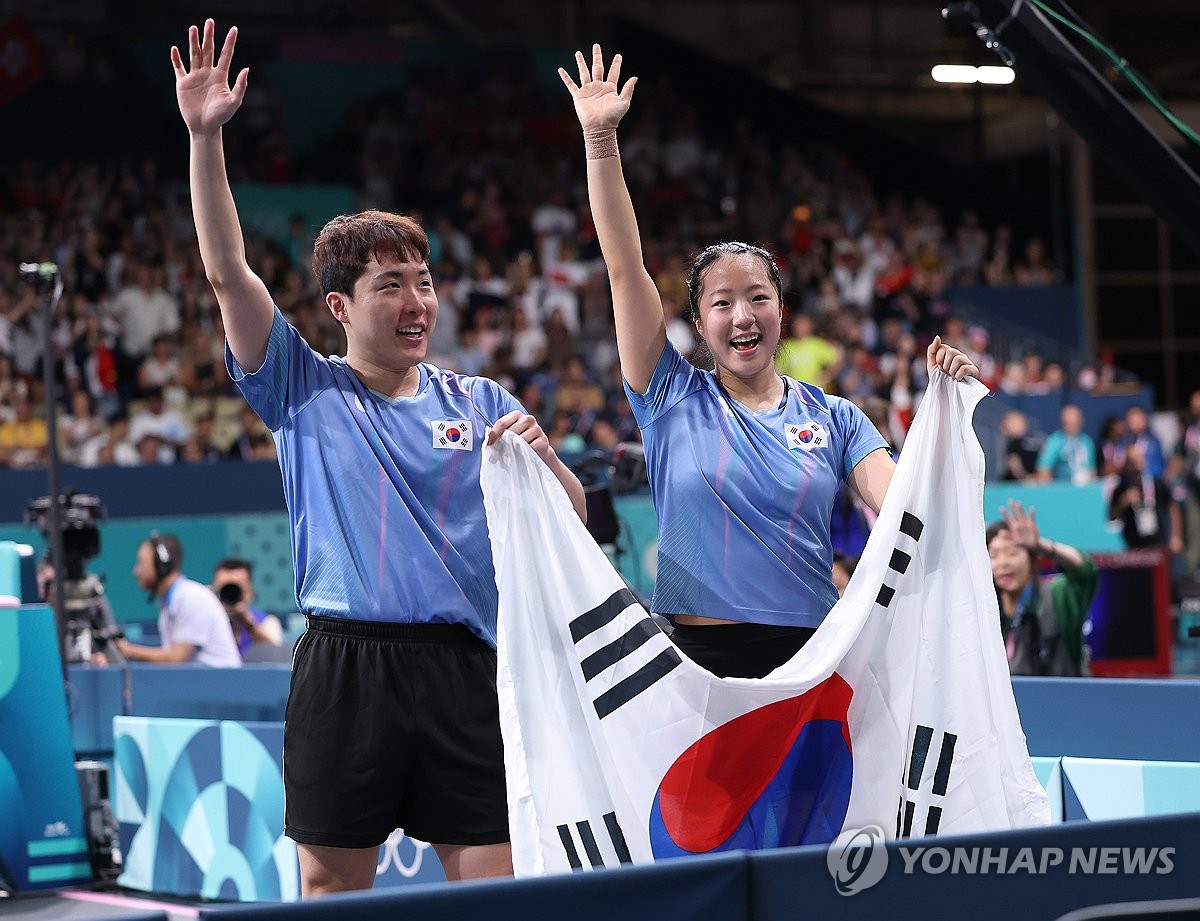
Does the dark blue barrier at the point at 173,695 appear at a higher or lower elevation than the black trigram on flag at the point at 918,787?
lower

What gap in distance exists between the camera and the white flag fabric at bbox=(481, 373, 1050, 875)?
3.18m

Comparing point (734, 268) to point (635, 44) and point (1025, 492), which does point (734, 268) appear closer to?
point (1025, 492)

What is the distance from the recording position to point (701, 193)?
20.3 meters

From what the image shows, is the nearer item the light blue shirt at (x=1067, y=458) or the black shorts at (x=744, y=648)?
the black shorts at (x=744, y=648)

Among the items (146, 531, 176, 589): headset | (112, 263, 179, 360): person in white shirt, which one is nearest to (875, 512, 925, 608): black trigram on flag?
(146, 531, 176, 589): headset

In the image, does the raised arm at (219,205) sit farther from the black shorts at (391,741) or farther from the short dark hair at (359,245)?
the black shorts at (391,741)

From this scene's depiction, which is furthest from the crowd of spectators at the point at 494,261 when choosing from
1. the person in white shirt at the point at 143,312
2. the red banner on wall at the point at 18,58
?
the red banner on wall at the point at 18,58

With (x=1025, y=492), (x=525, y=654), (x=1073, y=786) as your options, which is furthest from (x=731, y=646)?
(x=1025, y=492)

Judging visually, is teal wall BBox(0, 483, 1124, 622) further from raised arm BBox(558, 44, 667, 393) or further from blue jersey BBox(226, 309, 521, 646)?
blue jersey BBox(226, 309, 521, 646)

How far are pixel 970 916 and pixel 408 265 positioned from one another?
1.68 meters

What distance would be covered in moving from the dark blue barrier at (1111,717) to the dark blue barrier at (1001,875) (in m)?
2.71

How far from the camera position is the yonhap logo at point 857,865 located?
8.41 ft

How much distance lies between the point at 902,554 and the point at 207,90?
5.66 feet

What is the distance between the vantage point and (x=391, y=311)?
11.2 ft
